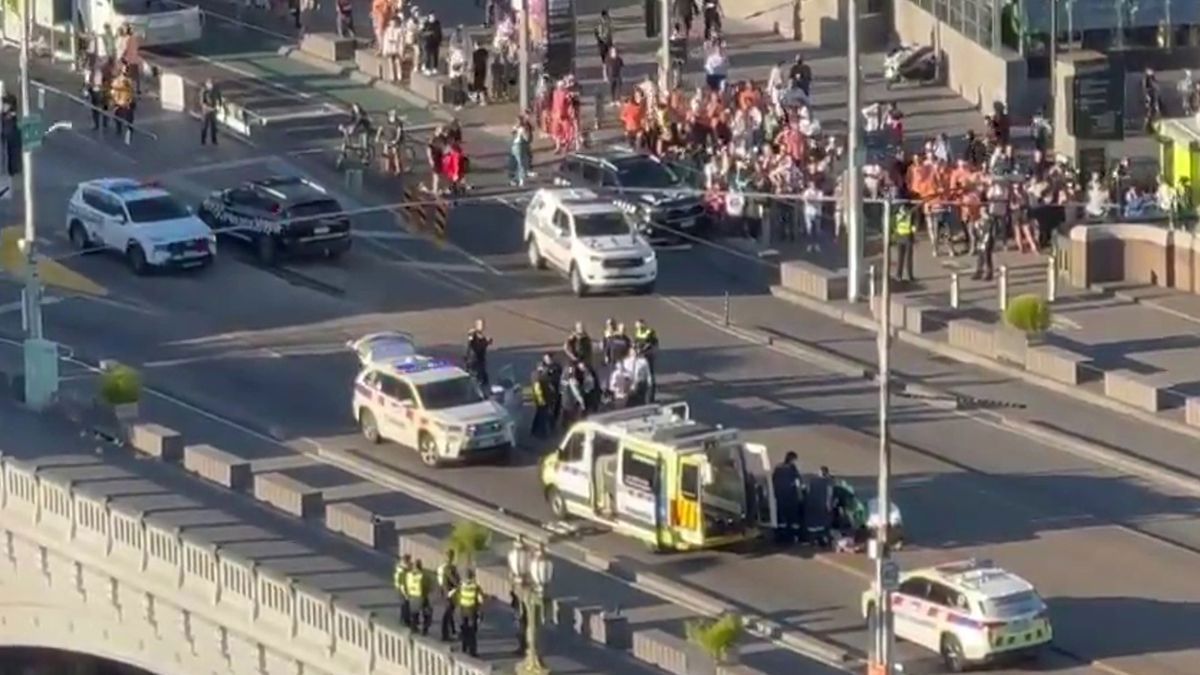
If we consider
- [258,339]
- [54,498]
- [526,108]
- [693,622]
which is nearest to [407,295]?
[258,339]

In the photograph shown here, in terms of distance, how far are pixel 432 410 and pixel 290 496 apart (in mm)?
4536

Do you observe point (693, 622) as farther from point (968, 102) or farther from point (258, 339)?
point (968, 102)

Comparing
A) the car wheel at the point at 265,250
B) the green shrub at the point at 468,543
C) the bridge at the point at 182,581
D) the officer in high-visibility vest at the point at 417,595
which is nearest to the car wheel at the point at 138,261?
the car wheel at the point at 265,250

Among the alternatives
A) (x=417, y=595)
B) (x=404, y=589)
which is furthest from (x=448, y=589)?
(x=404, y=589)

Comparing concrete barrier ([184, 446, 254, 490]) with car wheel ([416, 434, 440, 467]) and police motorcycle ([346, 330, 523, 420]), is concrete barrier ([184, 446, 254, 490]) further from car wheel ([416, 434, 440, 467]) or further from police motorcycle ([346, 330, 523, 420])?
police motorcycle ([346, 330, 523, 420])

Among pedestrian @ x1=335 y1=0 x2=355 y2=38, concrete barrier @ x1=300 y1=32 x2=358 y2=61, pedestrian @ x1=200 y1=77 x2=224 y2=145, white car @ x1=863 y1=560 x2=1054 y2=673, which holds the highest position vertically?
pedestrian @ x1=335 y1=0 x2=355 y2=38

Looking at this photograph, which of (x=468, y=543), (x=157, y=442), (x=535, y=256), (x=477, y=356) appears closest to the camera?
(x=468, y=543)

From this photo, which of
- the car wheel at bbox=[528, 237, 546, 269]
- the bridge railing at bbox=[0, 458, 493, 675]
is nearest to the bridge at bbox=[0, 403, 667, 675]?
the bridge railing at bbox=[0, 458, 493, 675]

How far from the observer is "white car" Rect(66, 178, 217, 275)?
Answer: 241ft

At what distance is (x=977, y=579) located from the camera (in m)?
52.9

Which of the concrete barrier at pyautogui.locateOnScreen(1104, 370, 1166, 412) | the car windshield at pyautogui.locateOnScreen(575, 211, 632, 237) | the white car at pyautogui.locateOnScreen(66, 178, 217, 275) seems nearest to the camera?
the concrete barrier at pyautogui.locateOnScreen(1104, 370, 1166, 412)

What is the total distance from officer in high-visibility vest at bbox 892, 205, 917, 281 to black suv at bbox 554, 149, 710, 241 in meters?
4.21

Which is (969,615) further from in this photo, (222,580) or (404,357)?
(404,357)

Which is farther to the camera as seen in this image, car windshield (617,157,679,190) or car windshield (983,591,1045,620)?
car windshield (617,157,679,190)
